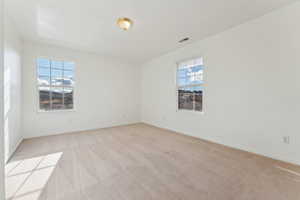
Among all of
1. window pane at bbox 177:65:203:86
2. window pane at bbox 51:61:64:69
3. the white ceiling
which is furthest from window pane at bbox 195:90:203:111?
window pane at bbox 51:61:64:69

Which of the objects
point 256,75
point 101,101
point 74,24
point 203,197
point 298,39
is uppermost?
point 74,24

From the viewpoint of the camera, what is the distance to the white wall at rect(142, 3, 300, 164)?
2.23 m

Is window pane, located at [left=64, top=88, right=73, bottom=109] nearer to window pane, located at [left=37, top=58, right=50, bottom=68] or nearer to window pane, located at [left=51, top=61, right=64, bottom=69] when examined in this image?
window pane, located at [left=51, top=61, right=64, bottom=69]

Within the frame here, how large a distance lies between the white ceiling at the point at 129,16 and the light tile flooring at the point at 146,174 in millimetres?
2755

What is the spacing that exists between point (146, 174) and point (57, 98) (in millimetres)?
3879

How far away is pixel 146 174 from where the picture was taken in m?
1.94

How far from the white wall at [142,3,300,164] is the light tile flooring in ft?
1.25

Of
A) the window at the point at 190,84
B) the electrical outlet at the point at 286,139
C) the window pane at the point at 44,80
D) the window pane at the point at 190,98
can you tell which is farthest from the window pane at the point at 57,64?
the electrical outlet at the point at 286,139

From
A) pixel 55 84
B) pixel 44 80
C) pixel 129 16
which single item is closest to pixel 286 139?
pixel 129 16

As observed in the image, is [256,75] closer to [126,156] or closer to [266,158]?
[266,158]

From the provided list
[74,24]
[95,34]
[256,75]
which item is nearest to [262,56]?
[256,75]

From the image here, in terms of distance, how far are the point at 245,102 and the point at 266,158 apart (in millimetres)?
1114

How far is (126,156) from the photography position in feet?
8.32

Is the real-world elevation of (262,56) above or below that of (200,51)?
below
